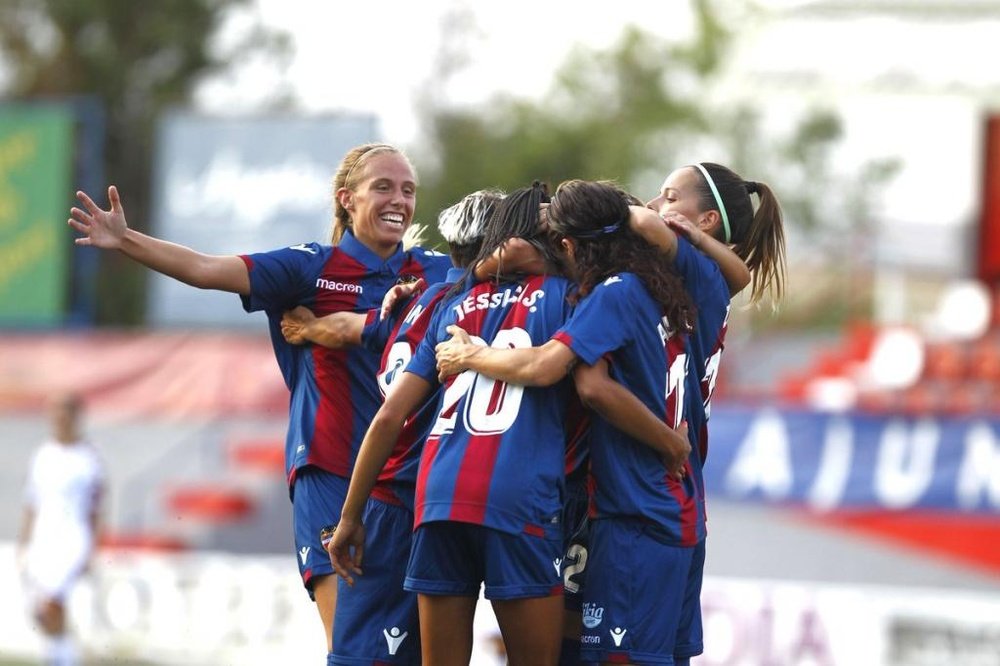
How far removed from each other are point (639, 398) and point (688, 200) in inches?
28.4

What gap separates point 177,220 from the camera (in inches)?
751

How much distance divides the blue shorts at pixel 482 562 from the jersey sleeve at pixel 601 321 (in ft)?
1.84

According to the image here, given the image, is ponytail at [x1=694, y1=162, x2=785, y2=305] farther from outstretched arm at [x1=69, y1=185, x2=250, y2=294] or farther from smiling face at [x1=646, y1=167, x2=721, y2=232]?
outstretched arm at [x1=69, y1=185, x2=250, y2=294]

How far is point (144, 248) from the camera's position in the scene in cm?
533

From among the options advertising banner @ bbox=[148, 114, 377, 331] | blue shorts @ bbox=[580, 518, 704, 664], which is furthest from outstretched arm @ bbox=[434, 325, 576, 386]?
advertising banner @ bbox=[148, 114, 377, 331]

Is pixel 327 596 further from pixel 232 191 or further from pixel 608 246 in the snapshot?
pixel 232 191

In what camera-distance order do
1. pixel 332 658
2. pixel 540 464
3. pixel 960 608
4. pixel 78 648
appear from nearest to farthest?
pixel 540 464, pixel 332 658, pixel 960 608, pixel 78 648

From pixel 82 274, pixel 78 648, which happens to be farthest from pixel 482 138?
pixel 78 648

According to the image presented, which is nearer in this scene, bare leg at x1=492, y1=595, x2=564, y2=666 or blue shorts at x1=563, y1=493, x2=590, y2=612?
bare leg at x1=492, y1=595, x2=564, y2=666

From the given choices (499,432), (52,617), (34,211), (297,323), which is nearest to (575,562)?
(499,432)

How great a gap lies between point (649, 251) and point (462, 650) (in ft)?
4.38

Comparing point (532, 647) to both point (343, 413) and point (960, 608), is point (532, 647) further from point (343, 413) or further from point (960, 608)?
point (960, 608)

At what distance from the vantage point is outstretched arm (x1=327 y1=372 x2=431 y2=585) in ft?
16.9

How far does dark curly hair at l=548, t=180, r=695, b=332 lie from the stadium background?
23.9 feet
